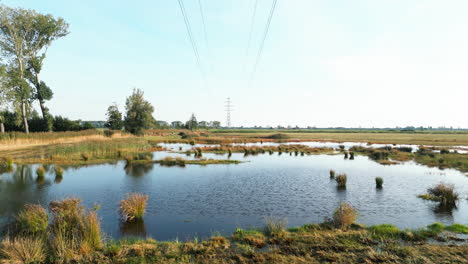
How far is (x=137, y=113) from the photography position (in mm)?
69000

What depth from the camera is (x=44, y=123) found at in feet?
169

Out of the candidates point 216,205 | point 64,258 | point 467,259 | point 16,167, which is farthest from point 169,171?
point 467,259

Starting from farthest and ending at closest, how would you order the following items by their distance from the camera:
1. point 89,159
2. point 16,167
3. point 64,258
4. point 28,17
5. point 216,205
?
point 28,17
point 89,159
point 16,167
point 216,205
point 64,258

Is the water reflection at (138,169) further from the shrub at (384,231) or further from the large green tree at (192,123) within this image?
the large green tree at (192,123)

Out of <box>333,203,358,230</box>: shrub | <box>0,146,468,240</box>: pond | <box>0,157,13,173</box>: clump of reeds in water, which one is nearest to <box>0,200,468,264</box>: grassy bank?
<box>333,203,358,230</box>: shrub

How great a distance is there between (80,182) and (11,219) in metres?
8.90

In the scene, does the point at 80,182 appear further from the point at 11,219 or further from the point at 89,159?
the point at 89,159

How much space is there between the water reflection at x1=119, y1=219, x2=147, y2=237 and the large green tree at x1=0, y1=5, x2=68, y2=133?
41.0 m

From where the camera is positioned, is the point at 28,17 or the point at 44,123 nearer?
the point at 28,17

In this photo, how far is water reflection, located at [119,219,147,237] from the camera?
1089 cm

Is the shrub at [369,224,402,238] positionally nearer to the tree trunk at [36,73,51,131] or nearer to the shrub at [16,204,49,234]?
the shrub at [16,204,49,234]

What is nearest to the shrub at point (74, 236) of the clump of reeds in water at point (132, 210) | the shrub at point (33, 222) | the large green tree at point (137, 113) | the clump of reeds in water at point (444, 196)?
the shrub at point (33, 222)

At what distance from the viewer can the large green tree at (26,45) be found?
4350 cm

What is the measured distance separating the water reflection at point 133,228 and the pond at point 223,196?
0.13 ft
